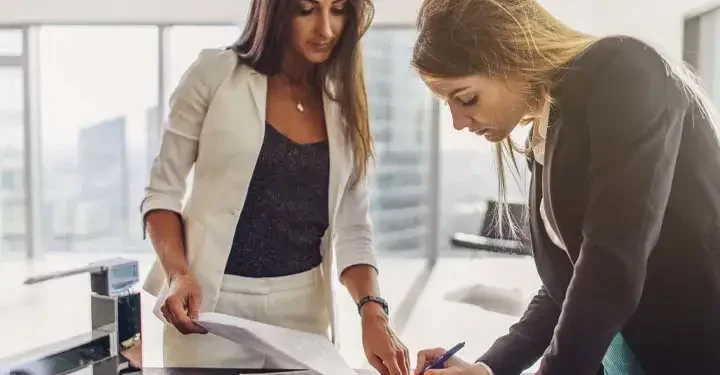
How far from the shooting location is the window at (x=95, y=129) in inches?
235

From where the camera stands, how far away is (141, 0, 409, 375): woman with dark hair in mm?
1201

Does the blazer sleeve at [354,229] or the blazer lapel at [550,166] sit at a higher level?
the blazer lapel at [550,166]

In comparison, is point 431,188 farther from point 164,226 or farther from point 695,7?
point 164,226

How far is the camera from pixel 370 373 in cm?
108

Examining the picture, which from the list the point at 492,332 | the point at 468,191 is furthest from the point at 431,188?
the point at 492,332

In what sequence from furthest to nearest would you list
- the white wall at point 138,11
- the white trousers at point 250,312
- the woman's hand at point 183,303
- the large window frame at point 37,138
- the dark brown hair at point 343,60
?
the large window frame at point 37,138 < the white wall at point 138,11 < the dark brown hair at point 343,60 < the white trousers at point 250,312 < the woman's hand at point 183,303

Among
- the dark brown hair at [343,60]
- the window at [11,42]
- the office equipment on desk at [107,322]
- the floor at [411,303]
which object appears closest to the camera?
the office equipment on desk at [107,322]

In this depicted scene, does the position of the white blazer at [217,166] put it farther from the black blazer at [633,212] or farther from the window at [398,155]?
the window at [398,155]

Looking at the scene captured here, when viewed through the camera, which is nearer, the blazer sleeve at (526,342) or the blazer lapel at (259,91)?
the blazer sleeve at (526,342)

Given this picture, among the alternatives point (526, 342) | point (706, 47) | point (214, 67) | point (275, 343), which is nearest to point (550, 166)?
point (526, 342)

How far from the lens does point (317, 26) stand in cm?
124

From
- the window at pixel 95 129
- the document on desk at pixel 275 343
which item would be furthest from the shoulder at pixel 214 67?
the window at pixel 95 129

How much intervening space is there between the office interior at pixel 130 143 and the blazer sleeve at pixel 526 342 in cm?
419

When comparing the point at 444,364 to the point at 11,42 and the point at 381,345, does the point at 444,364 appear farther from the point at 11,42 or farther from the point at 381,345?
the point at 11,42
